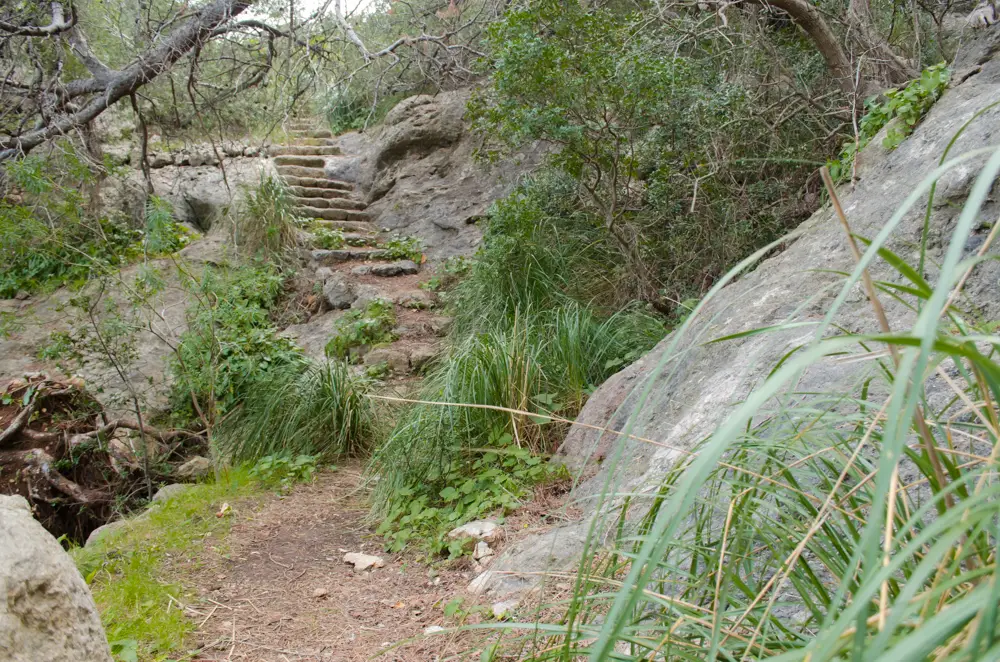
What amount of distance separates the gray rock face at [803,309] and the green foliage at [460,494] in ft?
0.78

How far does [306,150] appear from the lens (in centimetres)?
1062

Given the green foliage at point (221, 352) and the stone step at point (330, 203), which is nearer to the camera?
the green foliage at point (221, 352)

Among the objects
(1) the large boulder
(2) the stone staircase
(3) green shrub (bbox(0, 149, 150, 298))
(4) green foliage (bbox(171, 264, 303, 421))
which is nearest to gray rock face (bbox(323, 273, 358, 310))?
(2) the stone staircase

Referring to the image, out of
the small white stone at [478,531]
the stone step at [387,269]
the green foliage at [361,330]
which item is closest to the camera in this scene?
the small white stone at [478,531]

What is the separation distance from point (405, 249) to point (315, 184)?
2205 millimetres

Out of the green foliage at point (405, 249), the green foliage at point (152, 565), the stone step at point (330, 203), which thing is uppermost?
the stone step at point (330, 203)

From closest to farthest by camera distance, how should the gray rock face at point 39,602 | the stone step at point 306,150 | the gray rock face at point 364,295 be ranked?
the gray rock face at point 39,602 < the gray rock face at point 364,295 < the stone step at point 306,150

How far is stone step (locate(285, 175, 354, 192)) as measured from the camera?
31.1ft

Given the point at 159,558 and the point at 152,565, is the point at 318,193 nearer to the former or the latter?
the point at 159,558

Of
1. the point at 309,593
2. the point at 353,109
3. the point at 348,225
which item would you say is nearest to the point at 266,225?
the point at 348,225

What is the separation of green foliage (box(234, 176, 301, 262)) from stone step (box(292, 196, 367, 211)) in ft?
2.24

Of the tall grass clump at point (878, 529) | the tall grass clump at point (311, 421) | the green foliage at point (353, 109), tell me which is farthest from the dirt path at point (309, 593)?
the green foliage at point (353, 109)

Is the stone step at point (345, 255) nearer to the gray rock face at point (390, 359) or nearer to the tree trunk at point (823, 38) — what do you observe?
the gray rock face at point (390, 359)

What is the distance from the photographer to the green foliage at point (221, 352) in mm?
5164
